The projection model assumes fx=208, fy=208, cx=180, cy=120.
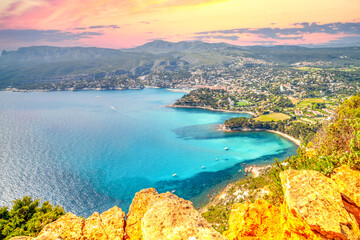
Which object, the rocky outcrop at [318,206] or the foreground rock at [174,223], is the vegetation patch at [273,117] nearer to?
the rocky outcrop at [318,206]

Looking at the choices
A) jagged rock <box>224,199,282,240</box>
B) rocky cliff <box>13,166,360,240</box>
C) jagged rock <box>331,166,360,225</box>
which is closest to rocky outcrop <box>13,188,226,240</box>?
rocky cliff <box>13,166,360,240</box>

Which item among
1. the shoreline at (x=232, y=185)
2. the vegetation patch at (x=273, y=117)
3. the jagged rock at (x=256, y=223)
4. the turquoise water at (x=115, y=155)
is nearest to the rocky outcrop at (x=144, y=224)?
the jagged rock at (x=256, y=223)

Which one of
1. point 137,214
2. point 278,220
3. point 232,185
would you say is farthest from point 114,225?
point 232,185

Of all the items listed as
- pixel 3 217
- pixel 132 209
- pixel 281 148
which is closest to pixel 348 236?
pixel 132 209

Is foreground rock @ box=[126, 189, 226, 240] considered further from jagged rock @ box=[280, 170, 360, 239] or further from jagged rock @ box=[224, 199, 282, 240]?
jagged rock @ box=[224, 199, 282, 240]

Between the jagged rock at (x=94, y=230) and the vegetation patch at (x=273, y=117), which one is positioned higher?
the jagged rock at (x=94, y=230)

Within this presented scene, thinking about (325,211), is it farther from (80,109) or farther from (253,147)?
(80,109)
